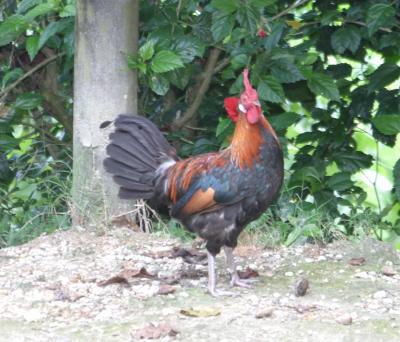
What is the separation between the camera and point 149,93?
323 inches

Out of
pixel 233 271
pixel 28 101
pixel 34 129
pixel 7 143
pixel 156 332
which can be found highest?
pixel 28 101

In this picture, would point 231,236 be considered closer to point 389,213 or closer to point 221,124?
point 221,124

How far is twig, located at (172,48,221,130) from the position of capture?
7.84 m

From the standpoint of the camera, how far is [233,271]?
620 cm

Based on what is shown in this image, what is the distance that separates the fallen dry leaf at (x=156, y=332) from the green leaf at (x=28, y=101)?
111 inches

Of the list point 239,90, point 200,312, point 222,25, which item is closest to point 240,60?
point 239,90

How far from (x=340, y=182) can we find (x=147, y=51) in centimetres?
179

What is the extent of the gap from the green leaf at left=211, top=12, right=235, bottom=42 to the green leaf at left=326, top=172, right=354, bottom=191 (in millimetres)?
1539

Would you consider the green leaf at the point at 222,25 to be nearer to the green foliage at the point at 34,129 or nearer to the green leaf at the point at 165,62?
the green leaf at the point at 165,62

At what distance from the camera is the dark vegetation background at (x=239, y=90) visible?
6863 millimetres

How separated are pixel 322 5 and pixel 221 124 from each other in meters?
1.25

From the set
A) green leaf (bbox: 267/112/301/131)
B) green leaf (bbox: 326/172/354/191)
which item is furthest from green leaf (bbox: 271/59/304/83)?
green leaf (bbox: 326/172/354/191)

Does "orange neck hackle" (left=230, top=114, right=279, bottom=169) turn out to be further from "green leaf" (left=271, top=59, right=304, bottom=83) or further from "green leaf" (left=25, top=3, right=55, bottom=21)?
"green leaf" (left=25, top=3, right=55, bottom=21)

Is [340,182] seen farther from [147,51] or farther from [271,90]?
[147,51]
